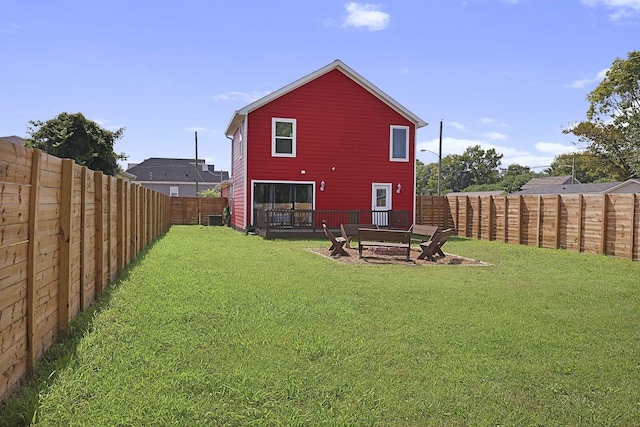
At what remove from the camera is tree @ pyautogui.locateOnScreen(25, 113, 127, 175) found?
103 ft

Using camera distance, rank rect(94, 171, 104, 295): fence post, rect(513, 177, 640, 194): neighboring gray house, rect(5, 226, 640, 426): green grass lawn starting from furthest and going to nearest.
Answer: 1. rect(513, 177, 640, 194): neighboring gray house
2. rect(94, 171, 104, 295): fence post
3. rect(5, 226, 640, 426): green grass lawn

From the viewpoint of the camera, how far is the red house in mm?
22250

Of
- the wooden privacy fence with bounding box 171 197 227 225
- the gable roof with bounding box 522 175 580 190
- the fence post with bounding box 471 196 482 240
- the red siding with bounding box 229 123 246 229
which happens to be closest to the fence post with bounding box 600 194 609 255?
the fence post with bounding box 471 196 482 240

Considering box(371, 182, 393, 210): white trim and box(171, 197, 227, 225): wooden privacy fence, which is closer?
box(371, 182, 393, 210): white trim

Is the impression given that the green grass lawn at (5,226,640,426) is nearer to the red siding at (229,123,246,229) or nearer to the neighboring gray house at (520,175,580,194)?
the red siding at (229,123,246,229)

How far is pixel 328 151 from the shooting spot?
75.4ft

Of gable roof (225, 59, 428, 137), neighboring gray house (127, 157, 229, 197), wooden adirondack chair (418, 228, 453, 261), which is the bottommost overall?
wooden adirondack chair (418, 228, 453, 261)

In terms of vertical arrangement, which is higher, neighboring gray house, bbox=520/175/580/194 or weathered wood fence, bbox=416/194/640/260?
neighboring gray house, bbox=520/175/580/194

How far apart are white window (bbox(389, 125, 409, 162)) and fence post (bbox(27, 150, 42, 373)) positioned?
20738mm

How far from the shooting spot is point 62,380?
394 centimetres

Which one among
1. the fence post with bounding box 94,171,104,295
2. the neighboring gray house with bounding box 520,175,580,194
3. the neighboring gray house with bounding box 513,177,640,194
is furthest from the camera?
the neighboring gray house with bounding box 520,175,580,194

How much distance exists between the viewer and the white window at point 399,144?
23.9 metres

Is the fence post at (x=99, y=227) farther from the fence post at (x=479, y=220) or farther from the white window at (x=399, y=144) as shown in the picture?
the white window at (x=399, y=144)

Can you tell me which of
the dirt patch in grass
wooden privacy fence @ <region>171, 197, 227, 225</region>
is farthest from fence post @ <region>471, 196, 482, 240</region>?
wooden privacy fence @ <region>171, 197, 227, 225</region>
